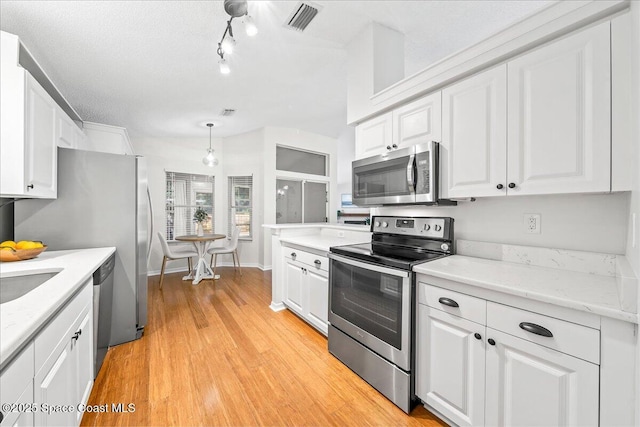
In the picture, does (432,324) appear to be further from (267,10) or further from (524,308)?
(267,10)

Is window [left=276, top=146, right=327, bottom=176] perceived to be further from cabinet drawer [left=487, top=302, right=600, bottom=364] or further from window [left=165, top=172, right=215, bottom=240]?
cabinet drawer [left=487, top=302, right=600, bottom=364]

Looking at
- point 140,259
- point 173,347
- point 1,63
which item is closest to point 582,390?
point 173,347

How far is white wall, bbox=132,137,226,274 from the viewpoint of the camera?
16.1 feet

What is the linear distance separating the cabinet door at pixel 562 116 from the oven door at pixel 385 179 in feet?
1.98

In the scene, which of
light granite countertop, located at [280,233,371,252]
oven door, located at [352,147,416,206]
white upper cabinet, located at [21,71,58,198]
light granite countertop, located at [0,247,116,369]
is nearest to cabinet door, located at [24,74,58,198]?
white upper cabinet, located at [21,71,58,198]

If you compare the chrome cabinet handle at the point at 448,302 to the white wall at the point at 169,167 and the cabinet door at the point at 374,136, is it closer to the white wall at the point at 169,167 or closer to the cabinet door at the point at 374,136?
the cabinet door at the point at 374,136

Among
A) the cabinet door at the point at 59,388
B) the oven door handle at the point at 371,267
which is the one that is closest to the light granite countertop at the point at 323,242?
the oven door handle at the point at 371,267

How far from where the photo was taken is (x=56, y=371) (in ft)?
3.48

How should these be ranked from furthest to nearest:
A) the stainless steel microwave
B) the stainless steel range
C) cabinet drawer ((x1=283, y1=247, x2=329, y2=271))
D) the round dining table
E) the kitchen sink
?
the round dining table → cabinet drawer ((x1=283, y1=247, x2=329, y2=271)) → the stainless steel microwave → the stainless steel range → the kitchen sink

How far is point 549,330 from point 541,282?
24cm

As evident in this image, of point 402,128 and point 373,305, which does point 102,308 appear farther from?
point 402,128

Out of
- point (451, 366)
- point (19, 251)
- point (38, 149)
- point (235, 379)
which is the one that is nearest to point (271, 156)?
point (38, 149)

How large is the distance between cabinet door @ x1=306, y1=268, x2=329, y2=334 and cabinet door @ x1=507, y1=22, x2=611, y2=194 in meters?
1.60

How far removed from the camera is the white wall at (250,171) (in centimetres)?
532
